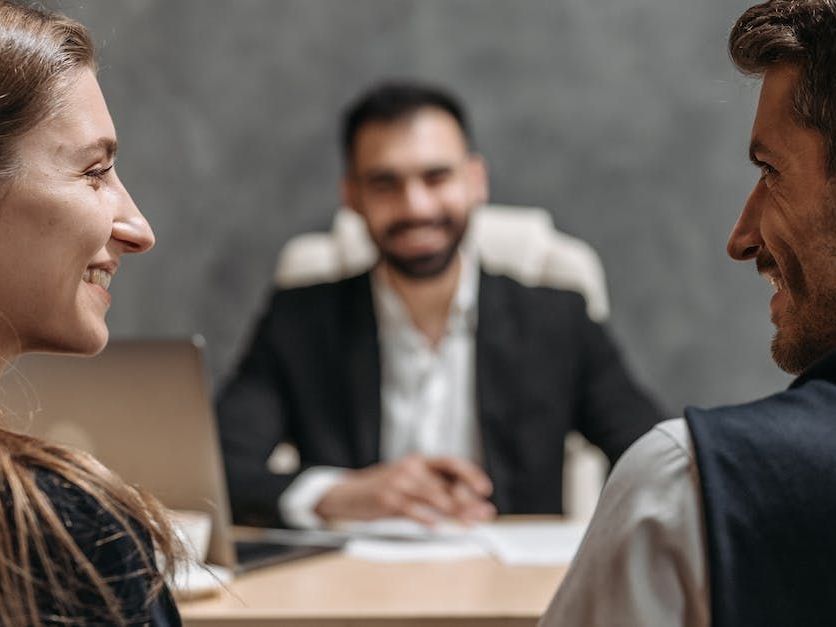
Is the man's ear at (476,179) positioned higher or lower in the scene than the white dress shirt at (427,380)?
higher

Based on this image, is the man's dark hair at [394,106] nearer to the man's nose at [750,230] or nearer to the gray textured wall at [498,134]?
the gray textured wall at [498,134]

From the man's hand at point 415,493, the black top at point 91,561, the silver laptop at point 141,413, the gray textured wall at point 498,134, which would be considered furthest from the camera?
the gray textured wall at point 498,134

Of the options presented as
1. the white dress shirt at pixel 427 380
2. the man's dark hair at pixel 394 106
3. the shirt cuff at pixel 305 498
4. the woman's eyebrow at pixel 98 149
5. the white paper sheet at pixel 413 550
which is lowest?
the white paper sheet at pixel 413 550

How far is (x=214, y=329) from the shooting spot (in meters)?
3.47

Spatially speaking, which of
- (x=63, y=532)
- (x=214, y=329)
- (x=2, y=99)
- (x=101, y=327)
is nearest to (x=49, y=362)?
(x=101, y=327)

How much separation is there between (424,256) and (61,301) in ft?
5.80

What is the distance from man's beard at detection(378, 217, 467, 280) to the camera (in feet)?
8.99

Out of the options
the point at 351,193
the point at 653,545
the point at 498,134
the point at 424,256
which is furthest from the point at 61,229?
the point at 498,134

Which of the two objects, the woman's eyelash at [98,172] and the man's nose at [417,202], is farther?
the man's nose at [417,202]

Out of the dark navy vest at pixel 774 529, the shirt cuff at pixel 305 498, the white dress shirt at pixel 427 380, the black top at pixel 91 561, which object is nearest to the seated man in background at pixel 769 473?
the dark navy vest at pixel 774 529

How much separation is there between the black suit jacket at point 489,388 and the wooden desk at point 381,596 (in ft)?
2.70

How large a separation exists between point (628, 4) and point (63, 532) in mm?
2878

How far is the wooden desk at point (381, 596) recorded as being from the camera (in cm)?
148

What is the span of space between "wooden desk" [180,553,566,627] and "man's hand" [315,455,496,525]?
275mm
